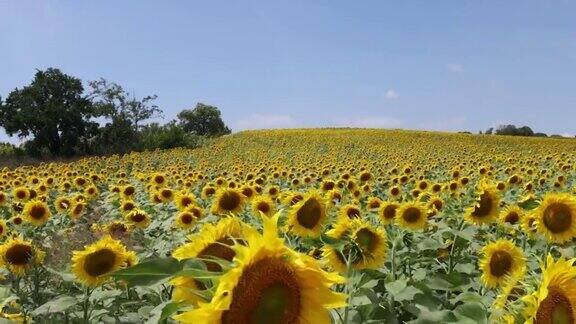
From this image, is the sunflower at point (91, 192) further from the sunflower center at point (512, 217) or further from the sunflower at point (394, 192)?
the sunflower center at point (512, 217)

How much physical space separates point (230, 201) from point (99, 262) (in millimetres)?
2414

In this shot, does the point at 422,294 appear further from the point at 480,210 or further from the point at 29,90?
the point at 29,90

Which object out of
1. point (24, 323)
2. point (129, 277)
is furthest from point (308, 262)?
point (24, 323)

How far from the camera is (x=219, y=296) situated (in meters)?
1.33

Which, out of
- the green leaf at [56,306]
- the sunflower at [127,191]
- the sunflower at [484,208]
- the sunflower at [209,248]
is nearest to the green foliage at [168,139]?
the sunflower at [127,191]

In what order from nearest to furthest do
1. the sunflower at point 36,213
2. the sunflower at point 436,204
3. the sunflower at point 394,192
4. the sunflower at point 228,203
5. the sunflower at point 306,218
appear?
the sunflower at point 306,218 < the sunflower at point 228,203 < the sunflower at point 436,204 < the sunflower at point 36,213 < the sunflower at point 394,192

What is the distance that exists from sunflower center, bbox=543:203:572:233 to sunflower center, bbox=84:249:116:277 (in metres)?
2.64

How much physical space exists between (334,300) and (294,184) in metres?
8.85

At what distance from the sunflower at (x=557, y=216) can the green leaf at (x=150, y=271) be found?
3.21m

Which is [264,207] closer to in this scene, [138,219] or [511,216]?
[138,219]

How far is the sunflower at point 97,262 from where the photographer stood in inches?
127

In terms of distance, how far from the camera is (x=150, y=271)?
1445mm

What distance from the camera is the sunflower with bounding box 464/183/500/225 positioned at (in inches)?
193

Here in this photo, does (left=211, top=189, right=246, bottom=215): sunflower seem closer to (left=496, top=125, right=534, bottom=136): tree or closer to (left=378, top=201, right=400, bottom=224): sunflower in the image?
(left=378, top=201, right=400, bottom=224): sunflower
